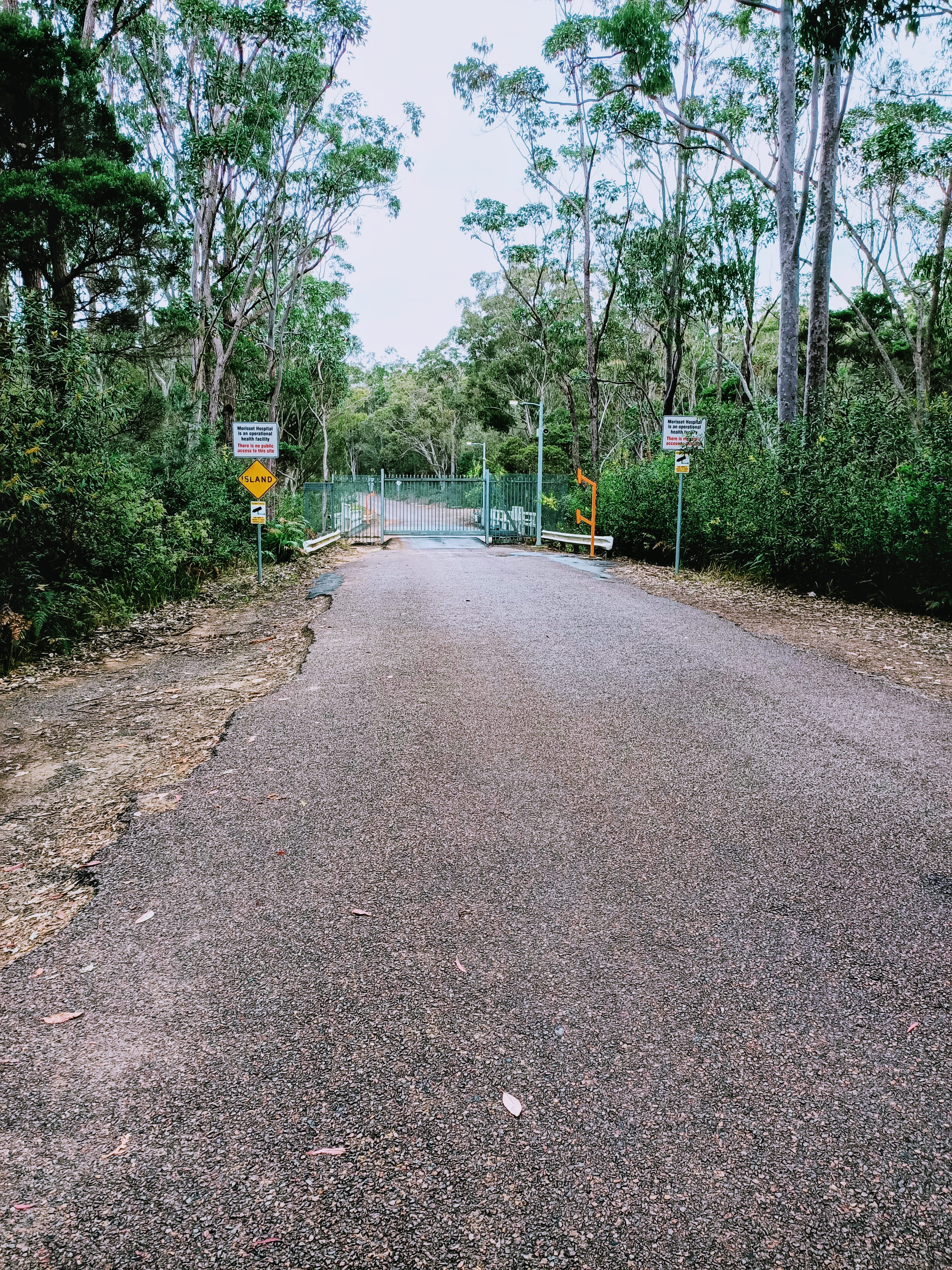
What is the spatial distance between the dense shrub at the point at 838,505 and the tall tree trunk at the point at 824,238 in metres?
1.74

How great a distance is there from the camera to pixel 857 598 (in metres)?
11.9

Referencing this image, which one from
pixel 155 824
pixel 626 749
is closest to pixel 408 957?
pixel 155 824

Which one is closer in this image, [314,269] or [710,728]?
[710,728]

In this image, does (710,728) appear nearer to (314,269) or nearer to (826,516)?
(826,516)

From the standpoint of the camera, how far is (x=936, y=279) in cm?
2475

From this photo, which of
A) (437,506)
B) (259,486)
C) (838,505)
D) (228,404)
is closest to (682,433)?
(838,505)

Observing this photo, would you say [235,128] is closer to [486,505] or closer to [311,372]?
[486,505]

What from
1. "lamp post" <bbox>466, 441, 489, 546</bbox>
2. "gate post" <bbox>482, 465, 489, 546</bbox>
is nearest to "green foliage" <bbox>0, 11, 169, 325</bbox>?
"gate post" <bbox>482, 465, 489, 546</bbox>

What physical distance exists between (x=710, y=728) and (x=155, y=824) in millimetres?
3719

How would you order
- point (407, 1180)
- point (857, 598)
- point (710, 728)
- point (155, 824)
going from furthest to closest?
1. point (857, 598)
2. point (710, 728)
3. point (155, 824)
4. point (407, 1180)

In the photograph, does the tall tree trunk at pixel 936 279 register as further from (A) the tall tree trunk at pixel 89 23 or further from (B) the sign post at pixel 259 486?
(A) the tall tree trunk at pixel 89 23

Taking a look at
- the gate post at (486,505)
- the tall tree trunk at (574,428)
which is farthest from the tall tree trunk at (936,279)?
the gate post at (486,505)

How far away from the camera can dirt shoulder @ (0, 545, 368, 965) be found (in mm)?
3865

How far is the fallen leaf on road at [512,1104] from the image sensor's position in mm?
2287
